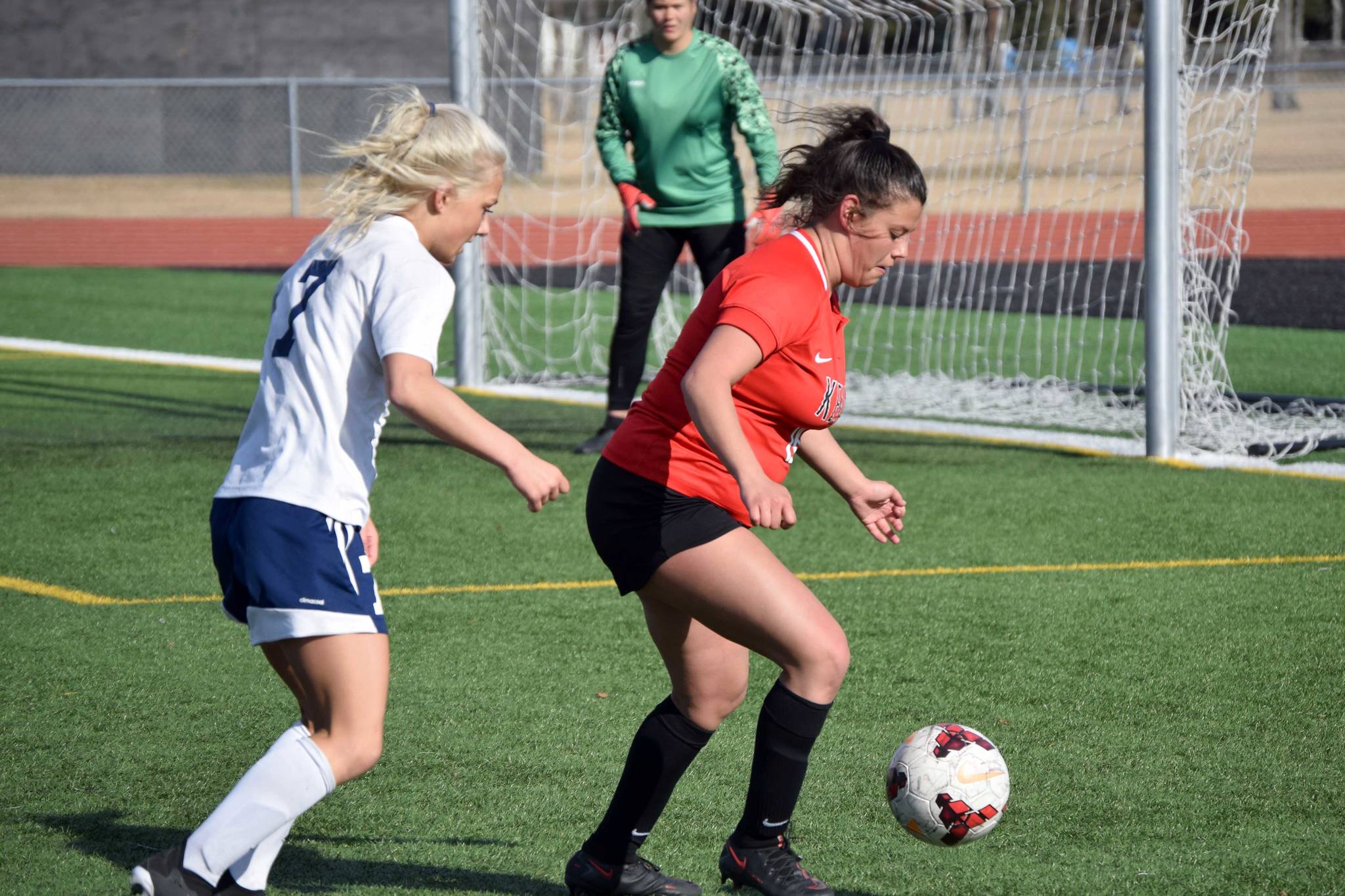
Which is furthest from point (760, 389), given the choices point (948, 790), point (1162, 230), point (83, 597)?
point (1162, 230)

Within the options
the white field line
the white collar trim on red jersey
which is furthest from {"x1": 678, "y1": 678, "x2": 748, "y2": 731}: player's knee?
the white field line

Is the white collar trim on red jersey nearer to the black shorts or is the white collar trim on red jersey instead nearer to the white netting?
the black shorts

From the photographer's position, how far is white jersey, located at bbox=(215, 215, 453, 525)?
2.94 m

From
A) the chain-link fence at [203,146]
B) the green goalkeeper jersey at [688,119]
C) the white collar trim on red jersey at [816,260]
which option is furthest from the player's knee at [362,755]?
the chain-link fence at [203,146]

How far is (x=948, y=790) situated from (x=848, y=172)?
50.9 inches

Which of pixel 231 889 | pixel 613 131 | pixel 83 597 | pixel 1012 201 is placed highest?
pixel 613 131

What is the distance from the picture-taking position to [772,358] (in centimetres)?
325

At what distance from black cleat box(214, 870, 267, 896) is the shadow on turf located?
0.39 m

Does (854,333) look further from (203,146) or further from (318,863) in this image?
(203,146)

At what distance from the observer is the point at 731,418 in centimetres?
302

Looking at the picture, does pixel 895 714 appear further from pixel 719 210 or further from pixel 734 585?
pixel 719 210

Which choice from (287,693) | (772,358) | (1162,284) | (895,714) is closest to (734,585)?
(772,358)

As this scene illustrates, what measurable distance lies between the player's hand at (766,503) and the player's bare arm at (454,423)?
36 cm

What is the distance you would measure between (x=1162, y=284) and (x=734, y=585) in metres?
5.73
